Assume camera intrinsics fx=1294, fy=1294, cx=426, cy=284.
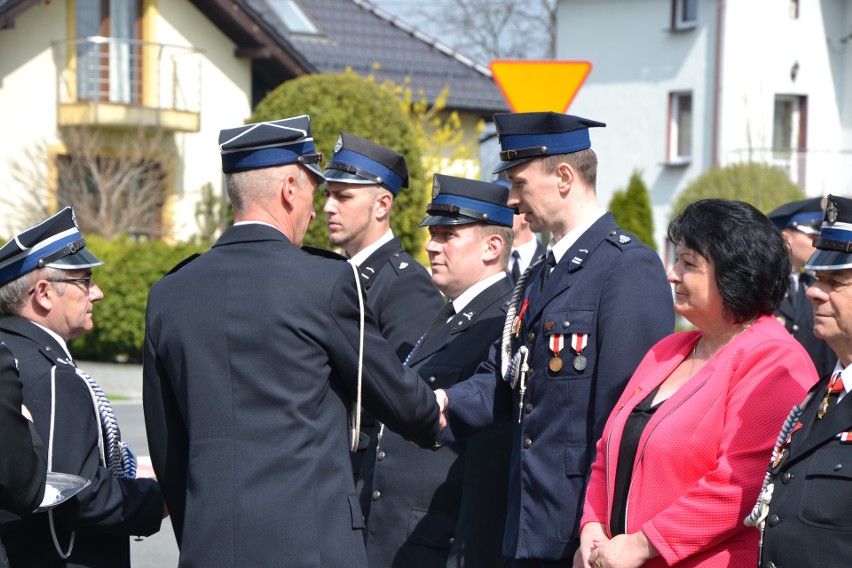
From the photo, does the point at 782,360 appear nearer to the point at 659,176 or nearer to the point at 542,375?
the point at 542,375

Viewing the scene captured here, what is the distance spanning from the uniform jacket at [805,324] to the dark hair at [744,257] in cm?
353

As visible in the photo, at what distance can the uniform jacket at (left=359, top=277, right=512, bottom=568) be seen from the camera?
5.12 meters

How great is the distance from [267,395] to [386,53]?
2533 centimetres

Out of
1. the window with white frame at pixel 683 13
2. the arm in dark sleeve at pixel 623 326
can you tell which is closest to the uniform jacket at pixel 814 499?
the arm in dark sleeve at pixel 623 326

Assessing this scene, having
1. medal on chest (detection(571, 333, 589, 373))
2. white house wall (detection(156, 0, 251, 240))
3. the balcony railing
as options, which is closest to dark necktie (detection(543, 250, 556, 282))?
medal on chest (detection(571, 333, 589, 373))

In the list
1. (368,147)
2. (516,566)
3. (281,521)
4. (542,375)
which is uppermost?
(368,147)

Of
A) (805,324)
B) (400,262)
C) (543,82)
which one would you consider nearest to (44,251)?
(400,262)

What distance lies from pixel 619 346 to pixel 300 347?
1180 millimetres

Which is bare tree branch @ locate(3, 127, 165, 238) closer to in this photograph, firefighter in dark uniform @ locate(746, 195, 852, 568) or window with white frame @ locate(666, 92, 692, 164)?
window with white frame @ locate(666, 92, 692, 164)

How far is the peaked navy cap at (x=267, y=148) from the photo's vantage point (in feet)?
13.6

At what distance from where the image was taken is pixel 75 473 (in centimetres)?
429

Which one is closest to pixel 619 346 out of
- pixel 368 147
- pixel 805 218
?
pixel 368 147

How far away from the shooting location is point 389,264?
5996 mm

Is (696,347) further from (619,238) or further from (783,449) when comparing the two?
(783,449)
